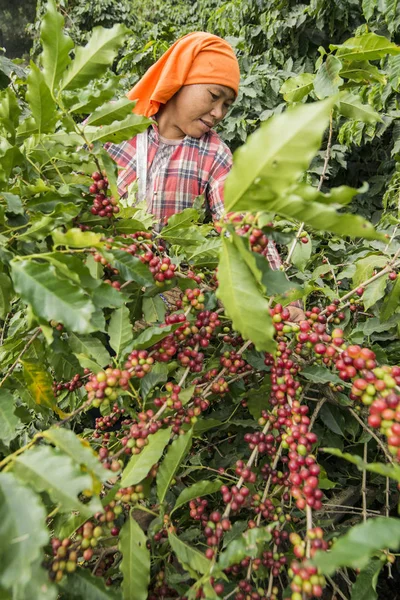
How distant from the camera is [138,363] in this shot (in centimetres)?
66

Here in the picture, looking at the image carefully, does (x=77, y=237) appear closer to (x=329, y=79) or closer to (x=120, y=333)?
(x=120, y=333)

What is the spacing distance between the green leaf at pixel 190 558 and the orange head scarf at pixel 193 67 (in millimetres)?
1619

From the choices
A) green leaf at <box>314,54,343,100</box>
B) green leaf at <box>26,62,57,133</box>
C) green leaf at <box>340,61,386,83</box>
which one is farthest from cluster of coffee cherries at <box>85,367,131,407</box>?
green leaf at <box>340,61,386,83</box>

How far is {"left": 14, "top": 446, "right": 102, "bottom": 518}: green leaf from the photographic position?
16.8 inches

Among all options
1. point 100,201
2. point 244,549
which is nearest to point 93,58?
point 100,201

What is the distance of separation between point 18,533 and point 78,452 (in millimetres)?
112

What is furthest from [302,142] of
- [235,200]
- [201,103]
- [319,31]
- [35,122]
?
[319,31]

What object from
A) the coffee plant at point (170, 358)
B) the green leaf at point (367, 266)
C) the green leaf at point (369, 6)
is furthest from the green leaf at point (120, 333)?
the green leaf at point (369, 6)

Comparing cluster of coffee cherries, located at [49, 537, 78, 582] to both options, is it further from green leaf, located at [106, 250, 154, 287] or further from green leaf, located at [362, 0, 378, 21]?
green leaf, located at [362, 0, 378, 21]

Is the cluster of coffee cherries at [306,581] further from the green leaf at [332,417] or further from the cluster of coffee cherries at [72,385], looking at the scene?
the cluster of coffee cherries at [72,385]

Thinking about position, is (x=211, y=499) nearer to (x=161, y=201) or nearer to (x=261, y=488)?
(x=261, y=488)

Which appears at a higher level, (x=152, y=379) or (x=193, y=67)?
(x=193, y=67)

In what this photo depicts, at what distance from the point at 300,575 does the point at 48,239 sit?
0.66 metres

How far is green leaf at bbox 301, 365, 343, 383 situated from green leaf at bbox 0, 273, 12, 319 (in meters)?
0.54
